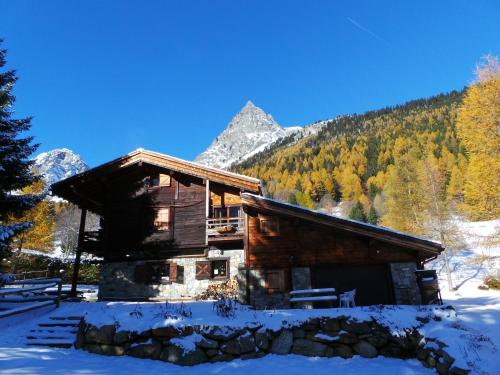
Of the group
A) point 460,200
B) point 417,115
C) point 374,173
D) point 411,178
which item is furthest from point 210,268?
point 417,115

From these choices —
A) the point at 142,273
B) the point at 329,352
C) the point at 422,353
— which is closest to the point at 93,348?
the point at 329,352

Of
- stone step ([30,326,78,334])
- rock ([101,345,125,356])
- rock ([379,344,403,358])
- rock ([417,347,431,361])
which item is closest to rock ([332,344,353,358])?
rock ([379,344,403,358])

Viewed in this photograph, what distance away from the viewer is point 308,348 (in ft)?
28.8

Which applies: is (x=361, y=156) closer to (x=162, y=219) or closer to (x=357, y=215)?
(x=357, y=215)

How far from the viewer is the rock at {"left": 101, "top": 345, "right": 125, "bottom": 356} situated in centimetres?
907

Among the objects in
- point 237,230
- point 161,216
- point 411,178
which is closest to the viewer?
point 237,230

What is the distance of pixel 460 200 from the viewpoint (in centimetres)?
1834

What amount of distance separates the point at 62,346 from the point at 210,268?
9.55m

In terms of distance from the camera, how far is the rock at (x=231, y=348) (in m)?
8.66

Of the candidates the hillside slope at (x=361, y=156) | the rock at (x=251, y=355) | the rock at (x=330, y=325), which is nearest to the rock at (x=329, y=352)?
the rock at (x=330, y=325)

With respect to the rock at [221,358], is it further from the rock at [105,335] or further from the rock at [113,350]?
the rock at [105,335]

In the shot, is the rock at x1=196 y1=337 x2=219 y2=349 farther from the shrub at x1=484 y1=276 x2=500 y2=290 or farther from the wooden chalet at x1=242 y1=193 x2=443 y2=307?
the shrub at x1=484 y1=276 x2=500 y2=290

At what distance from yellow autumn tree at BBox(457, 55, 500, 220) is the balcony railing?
11496 millimetres

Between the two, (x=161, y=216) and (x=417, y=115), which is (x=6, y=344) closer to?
(x=161, y=216)
